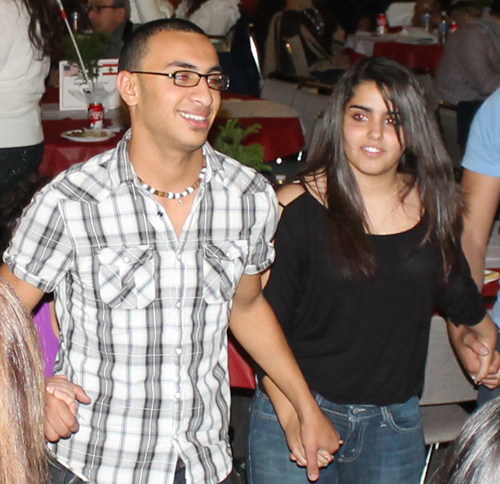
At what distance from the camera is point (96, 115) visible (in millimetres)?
4383

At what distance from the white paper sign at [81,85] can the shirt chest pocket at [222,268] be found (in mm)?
3189

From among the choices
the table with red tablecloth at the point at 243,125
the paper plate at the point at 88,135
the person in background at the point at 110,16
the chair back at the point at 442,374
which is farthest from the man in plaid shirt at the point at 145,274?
the person in background at the point at 110,16

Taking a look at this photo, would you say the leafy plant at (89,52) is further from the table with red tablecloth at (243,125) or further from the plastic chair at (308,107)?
the plastic chair at (308,107)

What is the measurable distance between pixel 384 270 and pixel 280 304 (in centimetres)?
26

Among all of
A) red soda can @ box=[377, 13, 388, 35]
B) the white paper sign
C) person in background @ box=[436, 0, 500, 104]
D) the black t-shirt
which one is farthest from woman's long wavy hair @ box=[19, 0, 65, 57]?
red soda can @ box=[377, 13, 388, 35]

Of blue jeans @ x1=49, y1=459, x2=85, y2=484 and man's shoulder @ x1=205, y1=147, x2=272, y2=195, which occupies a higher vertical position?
man's shoulder @ x1=205, y1=147, x2=272, y2=195

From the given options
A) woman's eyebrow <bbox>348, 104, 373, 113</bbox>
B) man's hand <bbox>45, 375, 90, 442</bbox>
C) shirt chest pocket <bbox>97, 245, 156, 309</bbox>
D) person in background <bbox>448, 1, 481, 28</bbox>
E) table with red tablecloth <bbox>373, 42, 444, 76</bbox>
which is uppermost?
woman's eyebrow <bbox>348, 104, 373, 113</bbox>

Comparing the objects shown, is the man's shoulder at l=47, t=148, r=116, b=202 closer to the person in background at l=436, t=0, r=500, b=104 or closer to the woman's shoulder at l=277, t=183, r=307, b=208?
the woman's shoulder at l=277, t=183, r=307, b=208

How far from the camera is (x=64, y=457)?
1768 millimetres

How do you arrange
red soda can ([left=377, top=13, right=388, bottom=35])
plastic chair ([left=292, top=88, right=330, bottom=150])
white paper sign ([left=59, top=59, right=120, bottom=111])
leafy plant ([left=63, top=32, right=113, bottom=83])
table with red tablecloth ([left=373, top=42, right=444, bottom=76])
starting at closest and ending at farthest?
1. leafy plant ([left=63, top=32, right=113, bottom=83])
2. white paper sign ([left=59, top=59, right=120, bottom=111])
3. plastic chair ([left=292, top=88, right=330, bottom=150])
4. table with red tablecloth ([left=373, top=42, right=444, bottom=76])
5. red soda can ([left=377, top=13, right=388, bottom=35])

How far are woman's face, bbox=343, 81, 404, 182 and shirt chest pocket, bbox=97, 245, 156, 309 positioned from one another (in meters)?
0.64

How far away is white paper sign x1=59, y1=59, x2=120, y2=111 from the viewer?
15.9 feet

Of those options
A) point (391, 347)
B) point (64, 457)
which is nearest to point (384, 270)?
point (391, 347)

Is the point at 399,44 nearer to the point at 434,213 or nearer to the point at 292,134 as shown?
the point at 292,134
